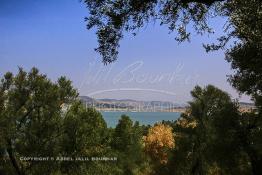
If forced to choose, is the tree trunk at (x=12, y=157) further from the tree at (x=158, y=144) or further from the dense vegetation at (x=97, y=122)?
the tree at (x=158, y=144)

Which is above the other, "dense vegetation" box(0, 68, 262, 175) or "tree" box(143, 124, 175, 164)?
"dense vegetation" box(0, 68, 262, 175)

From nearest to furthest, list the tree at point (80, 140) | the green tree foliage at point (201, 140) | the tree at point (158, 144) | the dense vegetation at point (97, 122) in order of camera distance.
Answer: the dense vegetation at point (97, 122), the green tree foliage at point (201, 140), the tree at point (80, 140), the tree at point (158, 144)

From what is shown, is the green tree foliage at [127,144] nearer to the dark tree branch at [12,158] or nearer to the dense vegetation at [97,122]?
the dense vegetation at [97,122]

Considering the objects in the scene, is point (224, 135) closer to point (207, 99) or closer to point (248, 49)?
point (207, 99)

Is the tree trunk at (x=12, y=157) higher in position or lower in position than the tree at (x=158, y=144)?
higher

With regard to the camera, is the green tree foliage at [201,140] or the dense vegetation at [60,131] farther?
the green tree foliage at [201,140]

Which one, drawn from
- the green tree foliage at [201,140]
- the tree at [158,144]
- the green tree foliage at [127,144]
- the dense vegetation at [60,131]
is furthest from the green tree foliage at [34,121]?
the tree at [158,144]

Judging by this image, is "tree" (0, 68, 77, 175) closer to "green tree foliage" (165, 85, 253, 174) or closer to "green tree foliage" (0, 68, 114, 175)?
"green tree foliage" (0, 68, 114, 175)

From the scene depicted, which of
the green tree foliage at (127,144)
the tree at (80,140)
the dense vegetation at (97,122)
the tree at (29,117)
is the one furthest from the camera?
the green tree foliage at (127,144)

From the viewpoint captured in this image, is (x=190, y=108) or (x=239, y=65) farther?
(x=190, y=108)

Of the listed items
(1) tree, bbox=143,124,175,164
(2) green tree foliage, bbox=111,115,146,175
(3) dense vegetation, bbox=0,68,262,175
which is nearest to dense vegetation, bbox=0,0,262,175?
(3) dense vegetation, bbox=0,68,262,175

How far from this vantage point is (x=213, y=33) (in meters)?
12.5

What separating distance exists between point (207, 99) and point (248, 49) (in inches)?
1197

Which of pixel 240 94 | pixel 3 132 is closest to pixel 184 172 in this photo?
pixel 3 132
